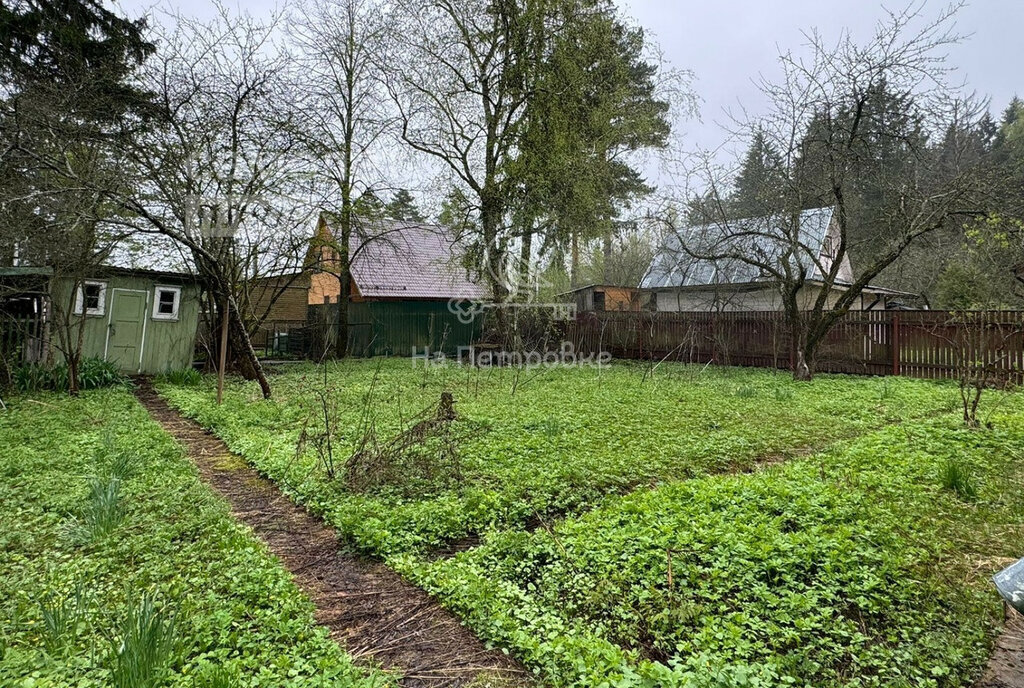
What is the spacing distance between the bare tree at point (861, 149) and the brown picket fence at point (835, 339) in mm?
926

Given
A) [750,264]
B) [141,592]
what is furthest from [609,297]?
[141,592]

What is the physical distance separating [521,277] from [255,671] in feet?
39.0

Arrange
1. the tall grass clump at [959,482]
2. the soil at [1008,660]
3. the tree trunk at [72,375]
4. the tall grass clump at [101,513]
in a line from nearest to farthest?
the soil at [1008,660] → the tall grass clump at [101,513] → the tall grass clump at [959,482] → the tree trunk at [72,375]

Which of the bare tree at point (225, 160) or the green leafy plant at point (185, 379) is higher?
the bare tree at point (225, 160)

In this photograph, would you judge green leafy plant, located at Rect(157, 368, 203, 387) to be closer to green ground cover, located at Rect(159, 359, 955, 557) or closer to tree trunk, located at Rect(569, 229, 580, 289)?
green ground cover, located at Rect(159, 359, 955, 557)

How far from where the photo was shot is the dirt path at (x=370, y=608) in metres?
2.21

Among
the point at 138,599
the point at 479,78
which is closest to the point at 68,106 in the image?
the point at 479,78

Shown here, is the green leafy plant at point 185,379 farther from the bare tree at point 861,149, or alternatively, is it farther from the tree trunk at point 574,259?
the bare tree at point 861,149

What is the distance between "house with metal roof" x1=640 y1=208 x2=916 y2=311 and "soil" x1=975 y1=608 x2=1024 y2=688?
8.60 meters

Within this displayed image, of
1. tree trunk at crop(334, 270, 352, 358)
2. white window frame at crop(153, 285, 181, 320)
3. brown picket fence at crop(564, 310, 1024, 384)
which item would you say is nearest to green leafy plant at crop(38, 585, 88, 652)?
brown picket fence at crop(564, 310, 1024, 384)

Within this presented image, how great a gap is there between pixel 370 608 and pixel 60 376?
9.56 m

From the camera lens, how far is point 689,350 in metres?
14.4

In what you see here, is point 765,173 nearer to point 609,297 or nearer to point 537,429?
point 537,429

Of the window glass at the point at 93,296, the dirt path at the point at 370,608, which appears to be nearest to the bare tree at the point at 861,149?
the dirt path at the point at 370,608
